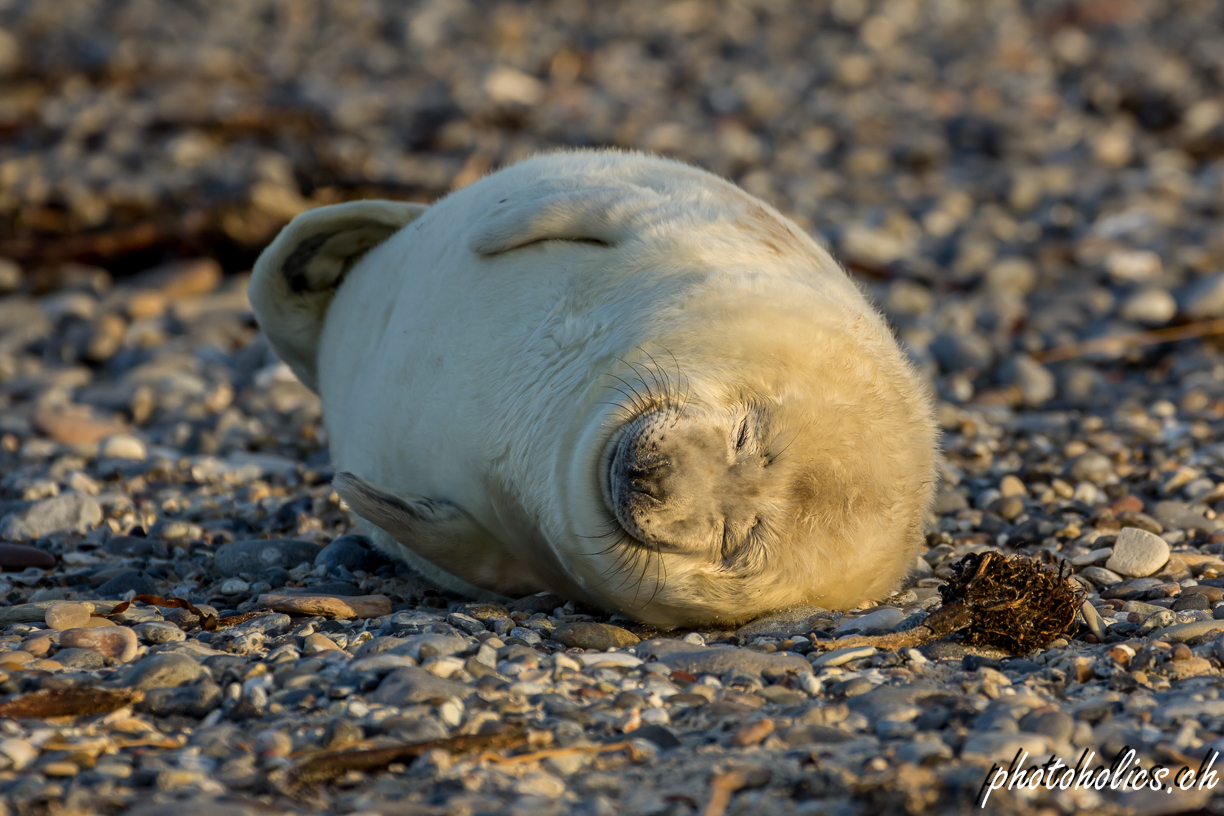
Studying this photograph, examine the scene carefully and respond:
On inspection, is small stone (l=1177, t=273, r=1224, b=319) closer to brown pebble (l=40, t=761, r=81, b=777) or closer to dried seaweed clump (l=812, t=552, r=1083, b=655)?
dried seaweed clump (l=812, t=552, r=1083, b=655)

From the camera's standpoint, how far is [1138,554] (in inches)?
145

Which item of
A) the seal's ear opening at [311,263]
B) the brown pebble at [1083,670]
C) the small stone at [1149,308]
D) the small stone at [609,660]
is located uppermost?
the seal's ear opening at [311,263]

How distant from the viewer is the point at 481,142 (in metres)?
10.1

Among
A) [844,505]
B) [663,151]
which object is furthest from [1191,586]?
[663,151]

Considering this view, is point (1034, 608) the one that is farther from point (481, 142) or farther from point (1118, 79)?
point (1118, 79)

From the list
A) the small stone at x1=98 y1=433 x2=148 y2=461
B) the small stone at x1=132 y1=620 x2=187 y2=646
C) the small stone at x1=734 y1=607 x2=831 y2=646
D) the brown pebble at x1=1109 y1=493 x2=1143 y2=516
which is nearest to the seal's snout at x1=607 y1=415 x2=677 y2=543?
the small stone at x1=734 y1=607 x2=831 y2=646

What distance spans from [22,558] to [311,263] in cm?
146

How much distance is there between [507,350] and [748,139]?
764cm

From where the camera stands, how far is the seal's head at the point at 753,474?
289 cm

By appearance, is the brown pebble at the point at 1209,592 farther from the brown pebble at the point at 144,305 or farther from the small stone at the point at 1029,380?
the brown pebble at the point at 144,305

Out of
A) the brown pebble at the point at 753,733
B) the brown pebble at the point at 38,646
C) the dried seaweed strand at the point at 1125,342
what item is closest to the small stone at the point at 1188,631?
the brown pebble at the point at 753,733

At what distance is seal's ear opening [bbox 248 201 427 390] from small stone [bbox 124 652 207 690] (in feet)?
6.90

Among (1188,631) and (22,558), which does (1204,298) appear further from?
(22,558)

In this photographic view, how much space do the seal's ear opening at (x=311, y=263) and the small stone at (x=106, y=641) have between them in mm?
1900
